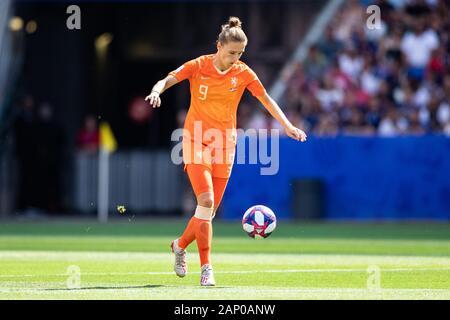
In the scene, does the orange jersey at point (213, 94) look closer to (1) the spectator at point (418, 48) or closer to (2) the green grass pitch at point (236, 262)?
(2) the green grass pitch at point (236, 262)

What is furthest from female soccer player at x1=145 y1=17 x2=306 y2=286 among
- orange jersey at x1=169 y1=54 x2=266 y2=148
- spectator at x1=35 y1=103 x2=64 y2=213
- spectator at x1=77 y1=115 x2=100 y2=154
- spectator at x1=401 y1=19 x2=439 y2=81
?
spectator at x1=77 y1=115 x2=100 y2=154

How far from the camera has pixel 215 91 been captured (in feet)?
42.9

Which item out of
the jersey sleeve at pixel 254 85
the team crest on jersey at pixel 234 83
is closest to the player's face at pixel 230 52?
the team crest on jersey at pixel 234 83

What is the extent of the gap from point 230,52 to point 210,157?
1.11 meters

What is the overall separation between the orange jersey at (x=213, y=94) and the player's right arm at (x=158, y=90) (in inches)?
4.1

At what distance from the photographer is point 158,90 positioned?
1256 centimetres

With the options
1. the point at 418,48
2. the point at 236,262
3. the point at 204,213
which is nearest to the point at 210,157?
the point at 204,213

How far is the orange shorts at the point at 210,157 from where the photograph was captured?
12914mm

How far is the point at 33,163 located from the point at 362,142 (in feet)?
27.7

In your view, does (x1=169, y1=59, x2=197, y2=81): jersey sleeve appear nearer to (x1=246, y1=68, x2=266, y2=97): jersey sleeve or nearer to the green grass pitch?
(x1=246, y1=68, x2=266, y2=97): jersey sleeve

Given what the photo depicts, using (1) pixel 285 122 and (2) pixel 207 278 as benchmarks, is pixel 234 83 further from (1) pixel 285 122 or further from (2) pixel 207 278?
(2) pixel 207 278

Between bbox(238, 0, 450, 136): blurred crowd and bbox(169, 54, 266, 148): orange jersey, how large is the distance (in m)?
13.5
